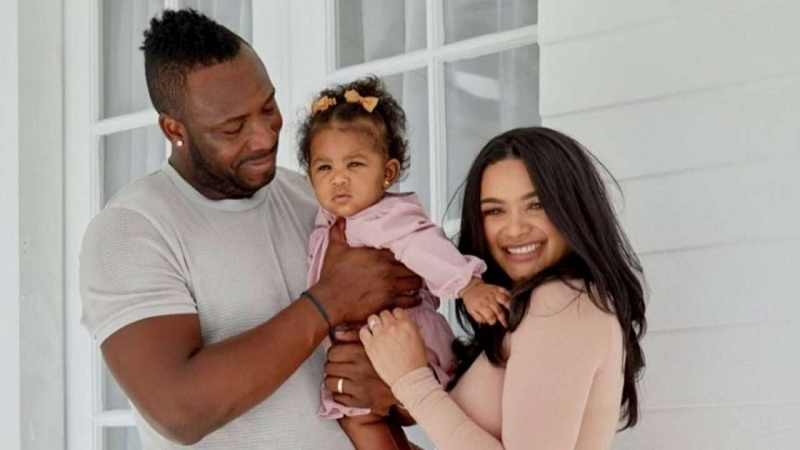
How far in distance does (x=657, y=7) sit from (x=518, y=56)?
48 centimetres

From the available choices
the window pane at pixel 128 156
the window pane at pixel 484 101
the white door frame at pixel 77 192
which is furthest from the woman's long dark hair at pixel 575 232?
the white door frame at pixel 77 192

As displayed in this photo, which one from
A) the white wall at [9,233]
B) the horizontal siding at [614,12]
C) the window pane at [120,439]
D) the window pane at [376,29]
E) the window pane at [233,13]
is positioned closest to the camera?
the horizontal siding at [614,12]

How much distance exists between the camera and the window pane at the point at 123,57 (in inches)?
152

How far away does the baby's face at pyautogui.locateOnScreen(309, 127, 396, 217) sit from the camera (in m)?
2.22

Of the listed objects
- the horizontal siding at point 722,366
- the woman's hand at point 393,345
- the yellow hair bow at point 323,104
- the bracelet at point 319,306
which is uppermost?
the yellow hair bow at point 323,104

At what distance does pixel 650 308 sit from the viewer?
96.3 inches

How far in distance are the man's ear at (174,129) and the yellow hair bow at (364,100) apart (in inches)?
12.0

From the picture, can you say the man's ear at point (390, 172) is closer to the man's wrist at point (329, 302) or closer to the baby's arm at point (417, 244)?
the baby's arm at point (417, 244)

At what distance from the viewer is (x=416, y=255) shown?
85.0 inches

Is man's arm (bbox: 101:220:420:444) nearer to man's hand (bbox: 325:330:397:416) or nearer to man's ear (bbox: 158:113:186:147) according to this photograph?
man's hand (bbox: 325:330:397:416)

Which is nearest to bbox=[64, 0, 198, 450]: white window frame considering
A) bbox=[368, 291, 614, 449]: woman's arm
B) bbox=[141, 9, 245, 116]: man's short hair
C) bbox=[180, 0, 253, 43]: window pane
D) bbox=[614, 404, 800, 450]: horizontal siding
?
bbox=[180, 0, 253, 43]: window pane

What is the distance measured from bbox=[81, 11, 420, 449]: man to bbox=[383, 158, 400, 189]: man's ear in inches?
5.5

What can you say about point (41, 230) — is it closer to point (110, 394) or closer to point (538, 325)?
point (110, 394)

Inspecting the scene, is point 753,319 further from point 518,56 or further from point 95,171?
point 95,171
